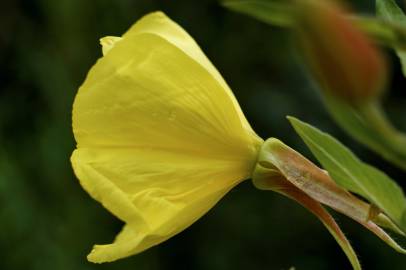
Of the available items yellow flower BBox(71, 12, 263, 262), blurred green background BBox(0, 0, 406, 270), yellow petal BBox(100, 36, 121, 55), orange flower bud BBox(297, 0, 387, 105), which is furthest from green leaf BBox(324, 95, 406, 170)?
blurred green background BBox(0, 0, 406, 270)

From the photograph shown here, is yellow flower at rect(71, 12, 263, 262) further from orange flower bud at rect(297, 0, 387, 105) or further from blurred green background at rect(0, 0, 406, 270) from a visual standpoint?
blurred green background at rect(0, 0, 406, 270)

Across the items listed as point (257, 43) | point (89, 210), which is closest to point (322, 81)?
point (89, 210)

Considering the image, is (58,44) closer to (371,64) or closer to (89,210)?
(89,210)

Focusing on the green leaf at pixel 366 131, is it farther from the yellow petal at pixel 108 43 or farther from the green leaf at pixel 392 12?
the yellow petal at pixel 108 43

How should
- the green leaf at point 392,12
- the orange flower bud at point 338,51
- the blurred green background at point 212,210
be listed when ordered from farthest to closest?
the blurred green background at point 212,210 < the green leaf at point 392,12 < the orange flower bud at point 338,51

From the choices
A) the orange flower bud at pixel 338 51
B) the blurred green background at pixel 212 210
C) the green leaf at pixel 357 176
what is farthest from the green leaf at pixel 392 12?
the blurred green background at pixel 212 210

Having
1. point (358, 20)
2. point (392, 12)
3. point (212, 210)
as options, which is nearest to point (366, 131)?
point (358, 20)

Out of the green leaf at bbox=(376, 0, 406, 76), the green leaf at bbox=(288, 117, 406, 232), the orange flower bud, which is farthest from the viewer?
the green leaf at bbox=(376, 0, 406, 76)
